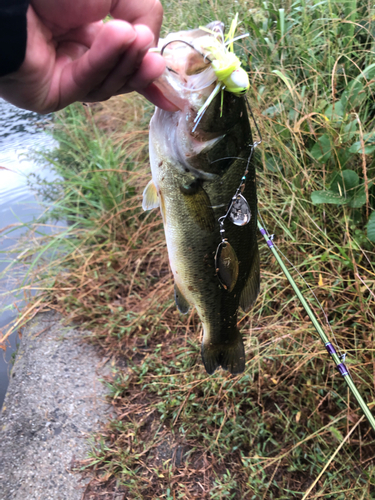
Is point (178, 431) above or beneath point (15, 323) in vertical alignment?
beneath

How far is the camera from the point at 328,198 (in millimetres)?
2152

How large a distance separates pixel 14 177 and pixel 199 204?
4189mm

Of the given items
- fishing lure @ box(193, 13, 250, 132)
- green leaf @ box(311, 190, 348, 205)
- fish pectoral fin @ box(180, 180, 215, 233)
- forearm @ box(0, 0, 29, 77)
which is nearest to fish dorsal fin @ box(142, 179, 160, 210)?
fish pectoral fin @ box(180, 180, 215, 233)

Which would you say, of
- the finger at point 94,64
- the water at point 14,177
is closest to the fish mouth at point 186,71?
the finger at point 94,64

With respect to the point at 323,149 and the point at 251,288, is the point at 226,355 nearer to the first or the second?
the point at 251,288

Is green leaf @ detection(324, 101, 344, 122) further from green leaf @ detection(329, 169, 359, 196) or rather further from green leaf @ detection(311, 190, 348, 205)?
green leaf @ detection(311, 190, 348, 205)

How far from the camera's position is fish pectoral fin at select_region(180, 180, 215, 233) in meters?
1.25

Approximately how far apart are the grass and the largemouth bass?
0.81m

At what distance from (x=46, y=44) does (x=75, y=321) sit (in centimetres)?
241

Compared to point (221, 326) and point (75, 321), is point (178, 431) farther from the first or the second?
point (75, 321)

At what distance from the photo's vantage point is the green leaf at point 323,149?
2250mm

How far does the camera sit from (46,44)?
109 centimetres

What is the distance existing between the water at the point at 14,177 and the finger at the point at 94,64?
2.67m

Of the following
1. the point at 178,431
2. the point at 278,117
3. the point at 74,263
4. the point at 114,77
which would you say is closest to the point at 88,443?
the point at 178,431
